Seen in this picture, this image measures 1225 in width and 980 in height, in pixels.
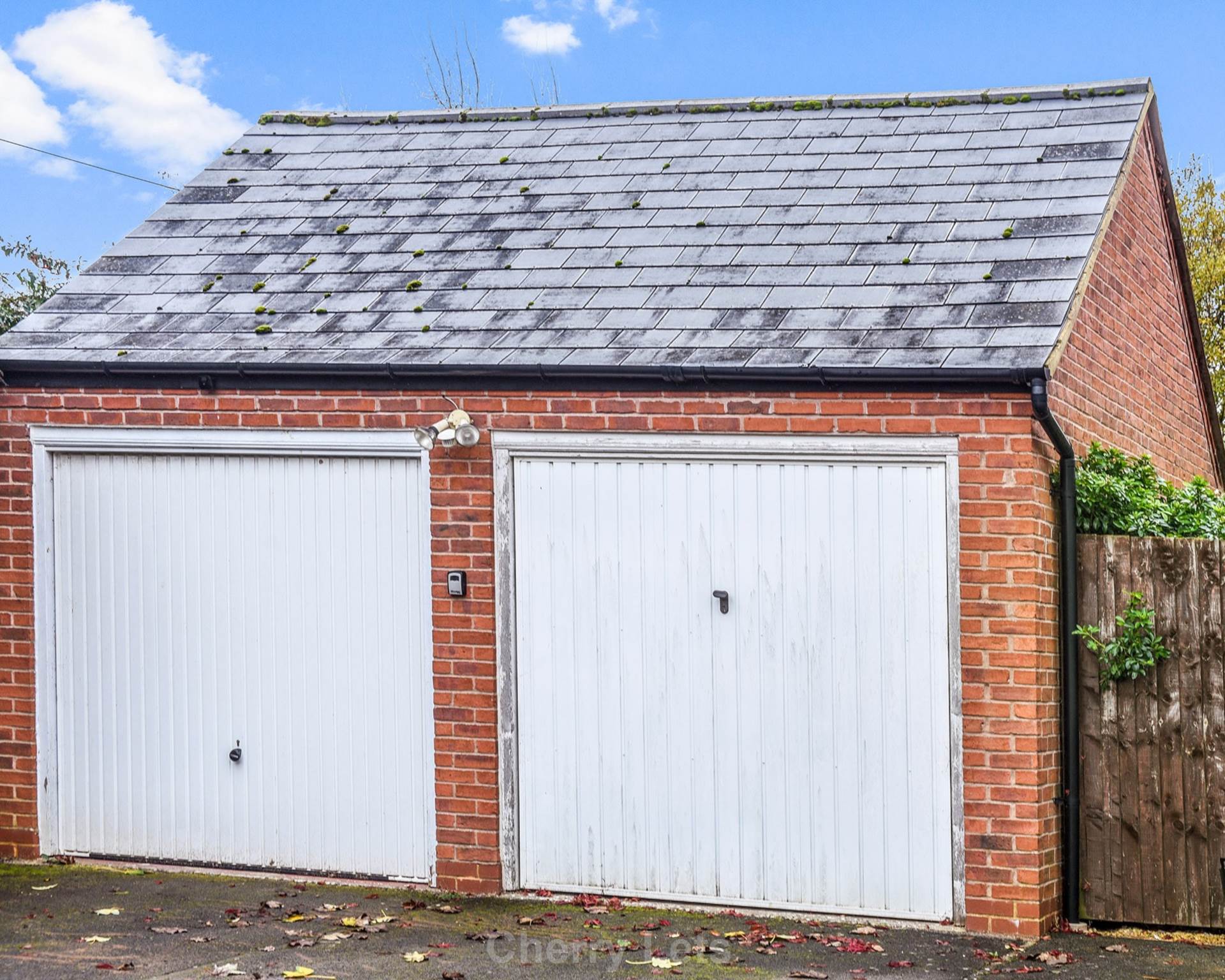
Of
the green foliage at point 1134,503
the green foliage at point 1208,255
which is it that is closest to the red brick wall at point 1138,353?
the green foliage at point 1134,503

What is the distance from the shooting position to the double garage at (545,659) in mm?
7195

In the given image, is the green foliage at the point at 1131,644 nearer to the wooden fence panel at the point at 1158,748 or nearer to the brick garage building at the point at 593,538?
the wooden fence panel at the point at 1158,748

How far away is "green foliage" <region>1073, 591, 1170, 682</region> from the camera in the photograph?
7094 millimetres

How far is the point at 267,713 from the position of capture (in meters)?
8.21

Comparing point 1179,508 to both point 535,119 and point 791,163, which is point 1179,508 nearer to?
point 791,163

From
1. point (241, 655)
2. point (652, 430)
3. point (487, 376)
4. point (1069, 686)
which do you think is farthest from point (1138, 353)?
point (241, 655)

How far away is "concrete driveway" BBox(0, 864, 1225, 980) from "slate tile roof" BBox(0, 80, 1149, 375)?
279cm

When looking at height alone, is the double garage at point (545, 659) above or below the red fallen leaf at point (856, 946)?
above

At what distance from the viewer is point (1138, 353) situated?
1012cm

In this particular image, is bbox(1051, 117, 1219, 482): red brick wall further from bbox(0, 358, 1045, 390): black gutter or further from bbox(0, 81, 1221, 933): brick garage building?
bbox(0, 358, 1045, 390): black gutter

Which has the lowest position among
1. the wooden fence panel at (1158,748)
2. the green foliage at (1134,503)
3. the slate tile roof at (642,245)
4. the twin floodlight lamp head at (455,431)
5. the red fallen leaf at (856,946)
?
the red fallen leaf at (856,946)

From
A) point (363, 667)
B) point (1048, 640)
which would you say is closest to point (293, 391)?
point (363, 667)

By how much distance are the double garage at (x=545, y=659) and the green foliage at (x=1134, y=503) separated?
0.95 meters

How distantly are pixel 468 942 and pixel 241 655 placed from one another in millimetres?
2416
